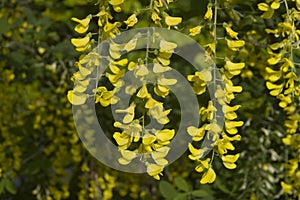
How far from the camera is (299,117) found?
200 cm

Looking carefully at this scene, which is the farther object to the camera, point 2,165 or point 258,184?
point 2,165

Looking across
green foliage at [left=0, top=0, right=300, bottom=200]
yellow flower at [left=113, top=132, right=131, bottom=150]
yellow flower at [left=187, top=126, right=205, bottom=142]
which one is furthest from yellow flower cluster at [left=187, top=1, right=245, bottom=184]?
green foliage at [left=0, top=0, right=300, bottom=200]

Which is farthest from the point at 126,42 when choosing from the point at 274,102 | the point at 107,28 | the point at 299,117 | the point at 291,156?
the point at 291,156

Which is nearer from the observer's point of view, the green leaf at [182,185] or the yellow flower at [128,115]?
the yellow flower at [128,115]

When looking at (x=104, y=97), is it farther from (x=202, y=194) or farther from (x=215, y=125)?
(x=202, y=194)

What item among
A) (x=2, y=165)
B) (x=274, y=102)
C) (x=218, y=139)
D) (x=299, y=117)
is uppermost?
(x=218, y=139)

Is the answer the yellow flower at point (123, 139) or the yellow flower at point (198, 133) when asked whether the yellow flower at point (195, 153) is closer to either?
the yellow flower at point (198, 133)

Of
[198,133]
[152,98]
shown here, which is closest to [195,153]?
[198,133]

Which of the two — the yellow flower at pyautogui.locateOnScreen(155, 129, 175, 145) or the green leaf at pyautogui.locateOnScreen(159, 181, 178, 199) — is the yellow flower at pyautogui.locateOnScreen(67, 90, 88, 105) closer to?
the yellow flower at pyautogui.locateOnScreen(155, 129, 175, 145)

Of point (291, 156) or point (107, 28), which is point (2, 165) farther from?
point (107, 28)

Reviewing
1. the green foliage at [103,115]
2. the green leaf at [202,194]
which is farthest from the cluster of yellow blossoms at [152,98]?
the green leaf at [202,194]

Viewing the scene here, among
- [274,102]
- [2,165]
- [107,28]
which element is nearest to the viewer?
[107,28]

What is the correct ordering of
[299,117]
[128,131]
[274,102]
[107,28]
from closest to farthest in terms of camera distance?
[128,131], [107,28], [299,117], [274,102]

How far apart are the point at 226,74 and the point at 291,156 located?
1.30 m
